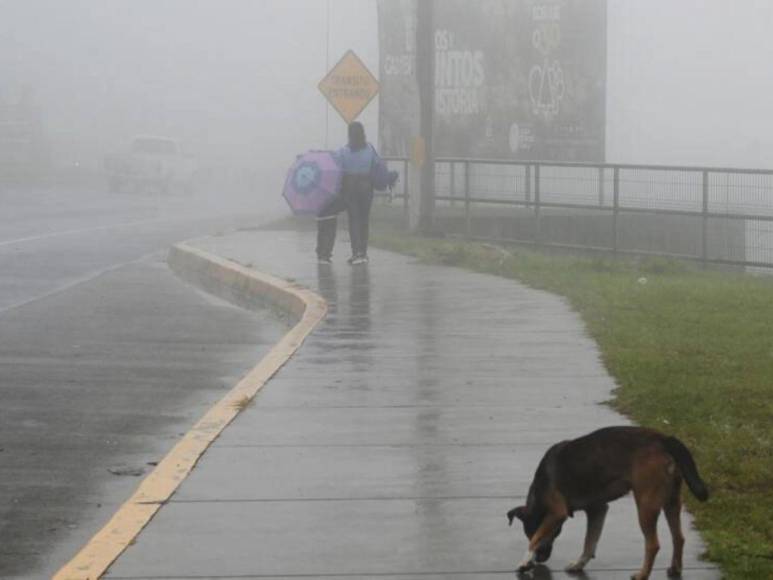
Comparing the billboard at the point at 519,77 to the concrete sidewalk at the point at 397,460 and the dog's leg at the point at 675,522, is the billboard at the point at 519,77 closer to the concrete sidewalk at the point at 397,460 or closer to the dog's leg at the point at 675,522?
the concrete sidewalk at the point at 397,460

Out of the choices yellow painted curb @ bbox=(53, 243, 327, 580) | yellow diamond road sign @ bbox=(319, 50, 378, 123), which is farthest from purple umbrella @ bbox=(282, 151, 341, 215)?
yellow diamond road sign @ bbox=(319, 50, 378, 123)

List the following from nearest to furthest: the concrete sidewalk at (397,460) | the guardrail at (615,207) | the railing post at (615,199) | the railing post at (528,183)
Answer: the concrete sidewalk at (397,460) → the guardrail at (615,207) → the railing post at (615,199) → the railing post at (528,183)

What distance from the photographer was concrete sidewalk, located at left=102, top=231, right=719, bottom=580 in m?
7.62

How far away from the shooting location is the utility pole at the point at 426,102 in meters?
28.6

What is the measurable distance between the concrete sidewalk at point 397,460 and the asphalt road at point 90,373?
0.53 m

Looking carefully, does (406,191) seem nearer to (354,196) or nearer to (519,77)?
(519,77)

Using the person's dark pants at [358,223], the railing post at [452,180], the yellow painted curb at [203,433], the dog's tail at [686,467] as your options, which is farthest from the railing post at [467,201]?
the dog's tail at [686,467]

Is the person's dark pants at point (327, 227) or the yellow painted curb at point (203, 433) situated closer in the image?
the yellow painted curb at point (203, 433)

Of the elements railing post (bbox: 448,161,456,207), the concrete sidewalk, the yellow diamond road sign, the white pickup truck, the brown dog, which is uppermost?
the yellow diamond road sign

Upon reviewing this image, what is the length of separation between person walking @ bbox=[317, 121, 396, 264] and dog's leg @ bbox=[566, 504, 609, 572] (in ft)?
52.5

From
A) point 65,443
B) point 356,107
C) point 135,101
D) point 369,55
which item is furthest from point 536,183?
point 135,101

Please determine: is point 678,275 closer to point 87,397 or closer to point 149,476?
point 87,397

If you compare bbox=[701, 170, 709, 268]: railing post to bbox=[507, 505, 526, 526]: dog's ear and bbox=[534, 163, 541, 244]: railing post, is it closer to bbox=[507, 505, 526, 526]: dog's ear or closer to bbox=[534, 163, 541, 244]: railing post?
bbox=[534, 163, 541, 244]: railing post

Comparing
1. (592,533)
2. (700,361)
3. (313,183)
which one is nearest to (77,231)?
(313,183)
